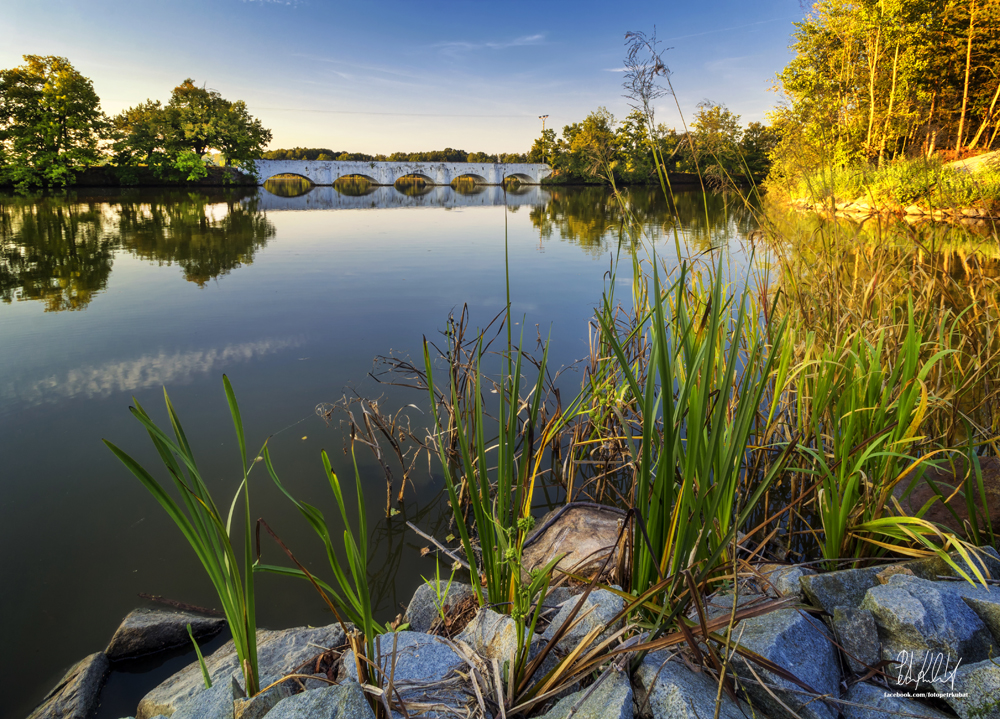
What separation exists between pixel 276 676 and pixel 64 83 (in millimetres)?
37411

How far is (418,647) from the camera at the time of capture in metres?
1.21

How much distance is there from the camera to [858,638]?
1.03 metres

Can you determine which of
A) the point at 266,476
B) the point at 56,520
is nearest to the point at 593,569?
the point at 266,476

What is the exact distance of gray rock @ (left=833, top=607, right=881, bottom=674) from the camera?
101cm

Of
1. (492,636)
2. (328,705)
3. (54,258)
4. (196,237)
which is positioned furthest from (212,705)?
(196,237)

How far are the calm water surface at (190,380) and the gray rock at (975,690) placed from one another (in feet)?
3.54

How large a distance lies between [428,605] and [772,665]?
117 cm

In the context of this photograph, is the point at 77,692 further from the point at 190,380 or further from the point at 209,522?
the point at 190,380

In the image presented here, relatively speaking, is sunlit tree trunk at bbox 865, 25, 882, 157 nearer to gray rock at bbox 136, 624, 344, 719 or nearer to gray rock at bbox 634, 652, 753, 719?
gray rock at bbox 634, 652, 753, 719

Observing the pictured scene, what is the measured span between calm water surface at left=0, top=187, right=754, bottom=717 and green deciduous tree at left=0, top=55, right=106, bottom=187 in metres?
21.5

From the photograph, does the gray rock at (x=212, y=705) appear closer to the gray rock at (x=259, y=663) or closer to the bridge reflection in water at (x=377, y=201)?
the gray rock at (x=259, y=663)

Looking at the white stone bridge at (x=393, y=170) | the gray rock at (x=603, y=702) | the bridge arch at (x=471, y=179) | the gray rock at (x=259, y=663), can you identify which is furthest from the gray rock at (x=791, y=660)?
the bridge arch at (x=471, y=179)

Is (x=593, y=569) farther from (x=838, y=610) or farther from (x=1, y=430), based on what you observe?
(x=1, y=430)

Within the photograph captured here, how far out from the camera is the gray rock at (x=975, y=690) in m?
0.86
